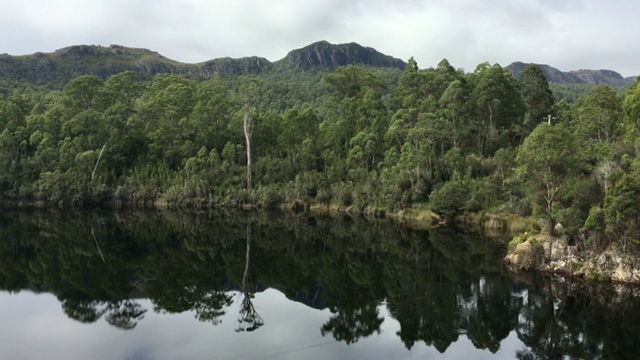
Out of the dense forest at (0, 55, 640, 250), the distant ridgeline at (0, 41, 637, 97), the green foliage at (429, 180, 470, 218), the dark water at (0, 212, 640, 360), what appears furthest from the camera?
the distant ridgeline at (0, 41, 637, 97)

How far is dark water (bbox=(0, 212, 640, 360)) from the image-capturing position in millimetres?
17234

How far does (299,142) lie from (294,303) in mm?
47381

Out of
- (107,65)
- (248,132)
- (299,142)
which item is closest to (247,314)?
(299,142)

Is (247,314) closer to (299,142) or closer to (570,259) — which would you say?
(570,259)

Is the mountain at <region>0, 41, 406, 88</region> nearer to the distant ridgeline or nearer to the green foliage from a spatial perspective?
the distant ridgeline

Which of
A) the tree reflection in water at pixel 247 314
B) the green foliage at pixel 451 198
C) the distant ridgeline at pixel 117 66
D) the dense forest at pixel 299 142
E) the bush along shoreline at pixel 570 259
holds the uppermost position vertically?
the distant ridgeline at pixel 117 66

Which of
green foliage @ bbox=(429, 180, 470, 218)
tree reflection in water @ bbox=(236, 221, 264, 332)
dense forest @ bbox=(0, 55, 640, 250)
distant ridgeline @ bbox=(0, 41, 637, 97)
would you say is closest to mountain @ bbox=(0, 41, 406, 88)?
distant ridgeline @ bbox=(0, 41, 637, 97)

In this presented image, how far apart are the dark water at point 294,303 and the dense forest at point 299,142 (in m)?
15.1

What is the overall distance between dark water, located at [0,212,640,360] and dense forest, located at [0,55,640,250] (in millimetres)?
15145

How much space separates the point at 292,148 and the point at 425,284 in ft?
149

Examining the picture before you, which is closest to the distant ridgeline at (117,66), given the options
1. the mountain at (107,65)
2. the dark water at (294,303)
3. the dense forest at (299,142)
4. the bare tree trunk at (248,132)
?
the mountain at (107,65)

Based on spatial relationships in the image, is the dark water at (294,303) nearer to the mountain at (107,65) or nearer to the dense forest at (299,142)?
the dense forest at (299,142)

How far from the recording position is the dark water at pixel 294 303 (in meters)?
17.2

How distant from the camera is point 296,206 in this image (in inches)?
2418
